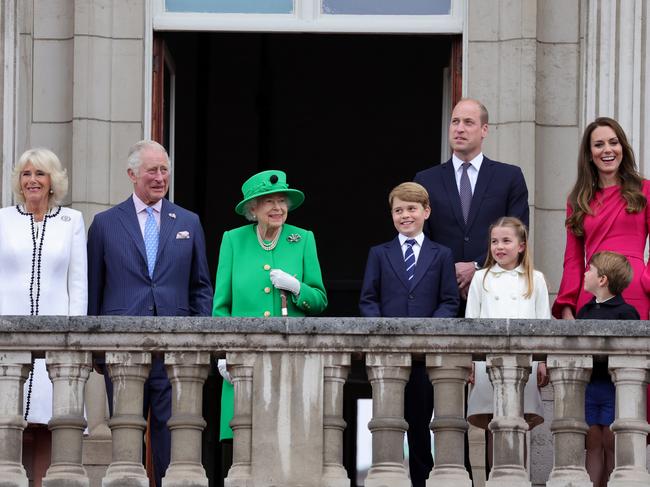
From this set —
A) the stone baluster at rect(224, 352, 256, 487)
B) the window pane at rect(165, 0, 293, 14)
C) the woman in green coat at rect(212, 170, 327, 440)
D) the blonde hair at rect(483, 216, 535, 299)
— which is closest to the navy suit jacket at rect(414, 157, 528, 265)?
the blonde hair at rect(483, 216, 535, 299)

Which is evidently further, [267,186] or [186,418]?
[267,186]

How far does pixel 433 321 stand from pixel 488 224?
134 cm

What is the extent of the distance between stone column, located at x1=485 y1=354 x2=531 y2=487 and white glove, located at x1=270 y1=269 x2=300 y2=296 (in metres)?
1.14

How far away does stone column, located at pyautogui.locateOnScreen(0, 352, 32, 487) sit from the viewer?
32.6 feet

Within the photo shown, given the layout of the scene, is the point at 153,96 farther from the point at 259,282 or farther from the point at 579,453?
the point at 579,453

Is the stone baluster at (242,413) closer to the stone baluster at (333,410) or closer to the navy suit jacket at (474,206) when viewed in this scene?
the stone baluster at (333,410)

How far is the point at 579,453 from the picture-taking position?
9.95 metres

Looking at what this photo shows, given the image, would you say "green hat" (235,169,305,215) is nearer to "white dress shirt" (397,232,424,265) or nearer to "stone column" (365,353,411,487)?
"white dress shirt" (397,232,424,265)

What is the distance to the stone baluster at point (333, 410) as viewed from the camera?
1004 centimetres

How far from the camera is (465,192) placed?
1130 centimetres

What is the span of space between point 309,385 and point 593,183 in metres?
1.89

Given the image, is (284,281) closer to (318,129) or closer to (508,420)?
(508,420)

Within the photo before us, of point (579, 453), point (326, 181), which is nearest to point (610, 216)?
point (579, 453)

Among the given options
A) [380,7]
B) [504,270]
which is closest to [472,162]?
[504,270]
